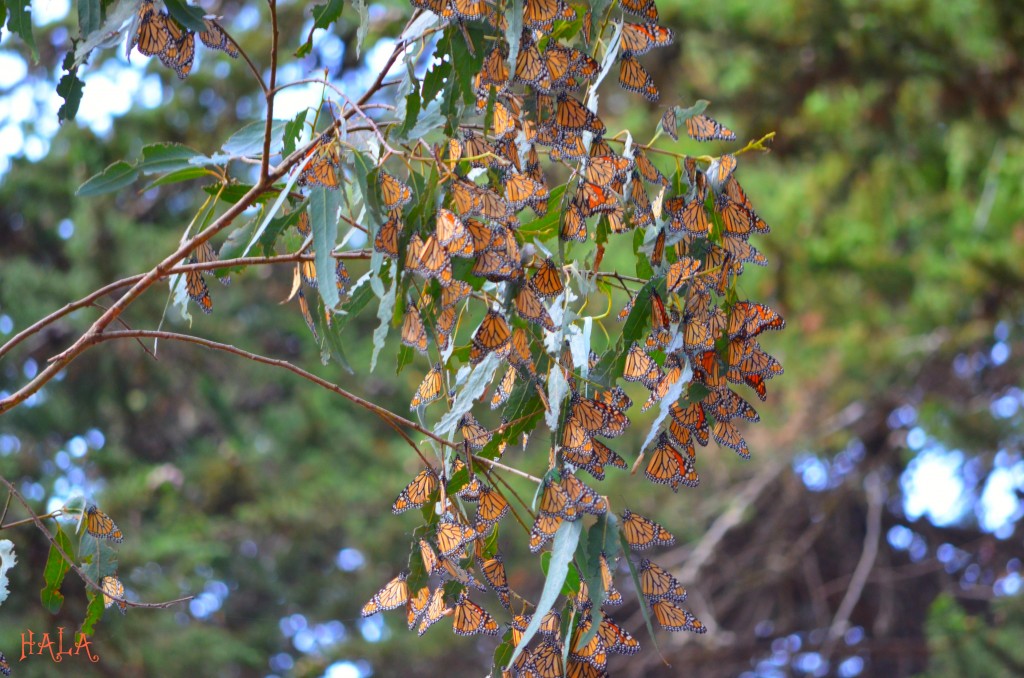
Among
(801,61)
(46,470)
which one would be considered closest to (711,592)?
(801,61)

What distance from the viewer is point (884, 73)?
4.72 metres

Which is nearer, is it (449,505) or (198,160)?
(449,505)

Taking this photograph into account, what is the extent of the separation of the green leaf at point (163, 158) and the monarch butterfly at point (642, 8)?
1.94ft

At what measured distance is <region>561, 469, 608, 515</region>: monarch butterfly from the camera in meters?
1.02

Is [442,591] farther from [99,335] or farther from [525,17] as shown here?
[525,17]

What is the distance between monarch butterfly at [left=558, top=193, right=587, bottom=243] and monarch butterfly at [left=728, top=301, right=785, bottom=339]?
189mm

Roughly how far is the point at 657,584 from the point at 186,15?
2.79 ft

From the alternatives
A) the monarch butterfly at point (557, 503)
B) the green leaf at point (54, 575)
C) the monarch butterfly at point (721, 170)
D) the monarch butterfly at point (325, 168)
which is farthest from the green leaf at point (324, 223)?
the green leaf at point (54, 575)

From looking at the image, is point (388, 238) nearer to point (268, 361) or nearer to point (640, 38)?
point (268, 361)

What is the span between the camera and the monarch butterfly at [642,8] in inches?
48.2

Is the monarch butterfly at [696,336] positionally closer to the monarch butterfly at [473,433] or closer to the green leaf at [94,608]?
the monarch butterfly at [473,433]

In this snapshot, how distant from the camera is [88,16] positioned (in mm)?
1291

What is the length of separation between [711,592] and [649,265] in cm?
500

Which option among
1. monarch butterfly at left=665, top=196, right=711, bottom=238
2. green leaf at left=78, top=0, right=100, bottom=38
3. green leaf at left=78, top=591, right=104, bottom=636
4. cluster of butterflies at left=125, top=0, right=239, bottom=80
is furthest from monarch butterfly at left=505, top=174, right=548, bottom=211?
green leaf at left=78, top=591, right=104, bottom=636
